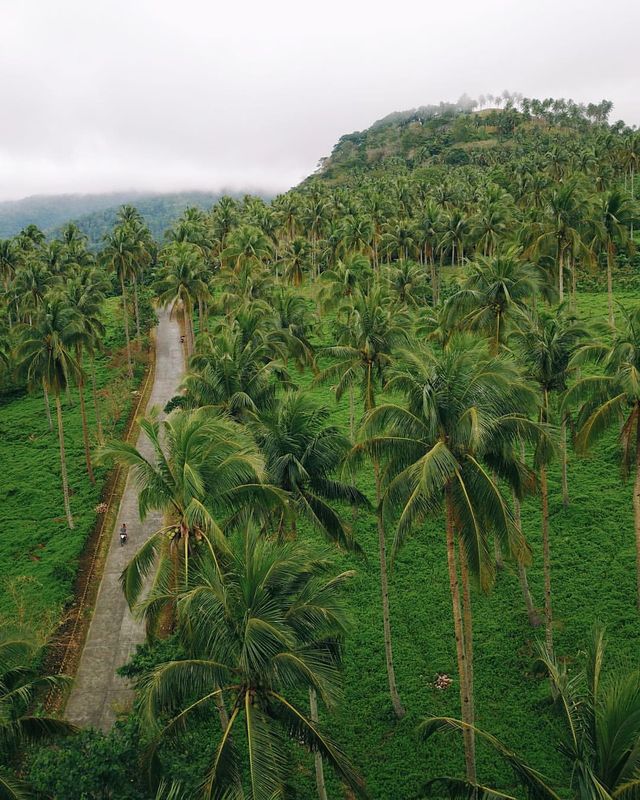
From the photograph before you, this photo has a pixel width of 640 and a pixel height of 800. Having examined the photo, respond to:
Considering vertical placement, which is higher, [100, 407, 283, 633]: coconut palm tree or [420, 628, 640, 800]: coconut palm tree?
[100, 407, 283, 633]: coconut palm tree

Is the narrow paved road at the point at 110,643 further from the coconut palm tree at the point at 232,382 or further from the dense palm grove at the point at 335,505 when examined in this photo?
the coconut palm tree at the point at 232,382

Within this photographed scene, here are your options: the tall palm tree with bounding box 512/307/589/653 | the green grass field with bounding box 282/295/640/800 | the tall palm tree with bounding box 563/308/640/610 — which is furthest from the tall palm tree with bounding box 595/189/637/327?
the tall palm tree with bounding box 563/308/640/610

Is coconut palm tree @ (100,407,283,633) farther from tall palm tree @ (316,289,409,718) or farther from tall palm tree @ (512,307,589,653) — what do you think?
tall palm tree @ (512,307,589,653)

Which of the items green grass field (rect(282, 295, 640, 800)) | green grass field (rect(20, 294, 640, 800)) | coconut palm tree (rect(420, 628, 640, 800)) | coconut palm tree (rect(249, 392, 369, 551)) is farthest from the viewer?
green grass field (rect(282, 295, 640, 800))

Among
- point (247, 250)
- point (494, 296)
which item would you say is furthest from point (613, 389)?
point (247, 250)

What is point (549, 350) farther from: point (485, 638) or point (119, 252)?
point (119, 252)

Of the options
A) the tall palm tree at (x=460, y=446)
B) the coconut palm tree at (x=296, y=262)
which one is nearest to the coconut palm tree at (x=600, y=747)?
the tall palm tree at (x=460, y=446)
